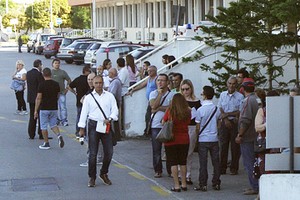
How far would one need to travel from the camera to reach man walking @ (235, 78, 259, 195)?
1173 centimetres

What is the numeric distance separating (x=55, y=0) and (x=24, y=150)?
276 feet

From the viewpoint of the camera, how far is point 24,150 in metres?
16.7

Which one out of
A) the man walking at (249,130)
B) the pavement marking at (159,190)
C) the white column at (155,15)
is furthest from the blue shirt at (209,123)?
the white column at (155,15)

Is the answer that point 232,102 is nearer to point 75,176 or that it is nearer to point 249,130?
point 249,130

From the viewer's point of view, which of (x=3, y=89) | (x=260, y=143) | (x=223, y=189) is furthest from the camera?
(x=3, y=89)

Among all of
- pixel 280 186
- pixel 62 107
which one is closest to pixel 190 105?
pixel 280 186

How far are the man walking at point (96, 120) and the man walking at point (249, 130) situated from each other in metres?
2.09

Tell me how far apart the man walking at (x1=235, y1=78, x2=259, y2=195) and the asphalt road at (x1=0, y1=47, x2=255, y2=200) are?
35 centimetres

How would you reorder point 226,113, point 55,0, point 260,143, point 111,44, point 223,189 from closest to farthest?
point 260,143, point 223,189, point 226,113, point 111,44, point 55,0

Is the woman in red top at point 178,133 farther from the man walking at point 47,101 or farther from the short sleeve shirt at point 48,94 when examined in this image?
the short sleeve shirt at point 48,94

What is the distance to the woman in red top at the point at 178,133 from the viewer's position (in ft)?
38.6

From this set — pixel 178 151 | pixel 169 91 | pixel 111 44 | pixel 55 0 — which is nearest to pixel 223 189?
pixel 178 151

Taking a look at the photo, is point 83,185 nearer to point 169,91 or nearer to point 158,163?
point 158,163

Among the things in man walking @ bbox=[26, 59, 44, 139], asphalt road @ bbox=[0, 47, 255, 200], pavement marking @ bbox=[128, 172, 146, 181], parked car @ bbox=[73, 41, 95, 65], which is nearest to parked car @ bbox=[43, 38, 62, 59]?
parked car @ bbox=[73, 41, 95, 65]
